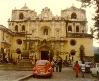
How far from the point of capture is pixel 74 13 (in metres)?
75.1

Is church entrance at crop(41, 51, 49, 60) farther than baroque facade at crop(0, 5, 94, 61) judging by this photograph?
Yes

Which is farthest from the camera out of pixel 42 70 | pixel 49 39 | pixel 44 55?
pixel 44 55

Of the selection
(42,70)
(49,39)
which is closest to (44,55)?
(49,39)

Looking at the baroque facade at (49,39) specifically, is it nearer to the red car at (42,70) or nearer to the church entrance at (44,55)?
the church entrance at (44,55)

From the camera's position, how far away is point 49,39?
71000mm

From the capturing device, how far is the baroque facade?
7031 centimetres

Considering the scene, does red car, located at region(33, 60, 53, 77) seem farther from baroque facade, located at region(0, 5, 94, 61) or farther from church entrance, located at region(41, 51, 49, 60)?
church entrance, located at region(41, 51, 49, 60)

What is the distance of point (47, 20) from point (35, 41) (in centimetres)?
482

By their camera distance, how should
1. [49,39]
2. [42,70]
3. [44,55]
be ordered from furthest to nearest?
[44,55] < [49,39] < [42,70]

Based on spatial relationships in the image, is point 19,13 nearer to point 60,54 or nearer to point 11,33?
point 11,33

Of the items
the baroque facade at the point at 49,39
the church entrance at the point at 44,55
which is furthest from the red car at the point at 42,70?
the church entrance at the point at 44,55

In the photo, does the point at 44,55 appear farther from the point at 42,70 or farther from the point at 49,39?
the point at 42,70

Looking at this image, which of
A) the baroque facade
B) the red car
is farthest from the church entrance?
the red car

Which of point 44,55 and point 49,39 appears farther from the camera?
point 44,55
